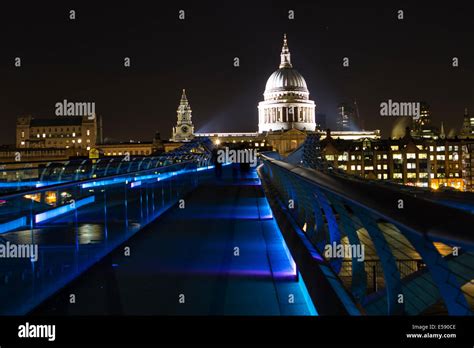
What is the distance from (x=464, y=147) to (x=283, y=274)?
535ft

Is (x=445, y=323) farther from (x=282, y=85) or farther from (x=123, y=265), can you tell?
(x=282, y=85)

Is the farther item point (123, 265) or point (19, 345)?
point (123, 265)

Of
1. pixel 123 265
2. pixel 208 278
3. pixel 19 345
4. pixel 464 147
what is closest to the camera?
pixel 19 345

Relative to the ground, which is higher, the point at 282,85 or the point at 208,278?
the point at 282,85

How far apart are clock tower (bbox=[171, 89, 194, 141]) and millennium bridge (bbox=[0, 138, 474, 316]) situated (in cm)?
17214

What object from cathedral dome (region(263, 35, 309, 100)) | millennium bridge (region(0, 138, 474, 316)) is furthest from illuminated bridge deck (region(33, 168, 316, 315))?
cathedral dome (region(263, 35, 309, 100))

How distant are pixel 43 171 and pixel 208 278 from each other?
13362 millimetres

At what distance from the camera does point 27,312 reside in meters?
5.43

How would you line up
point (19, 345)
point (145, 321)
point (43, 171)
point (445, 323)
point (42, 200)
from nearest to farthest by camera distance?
1. point (445, 323)
2. point (19, 345)
3. point (145, 321)
4. point (42, 200)
5. point (43, 171)

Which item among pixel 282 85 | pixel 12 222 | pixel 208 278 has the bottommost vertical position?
pixel 208 278

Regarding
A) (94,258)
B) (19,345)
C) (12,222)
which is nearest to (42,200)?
(12,222)

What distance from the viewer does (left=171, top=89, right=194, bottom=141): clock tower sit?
603 feet

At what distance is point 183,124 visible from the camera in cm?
18700

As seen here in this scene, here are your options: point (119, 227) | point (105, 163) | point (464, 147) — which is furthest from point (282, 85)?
point (119, 227)
